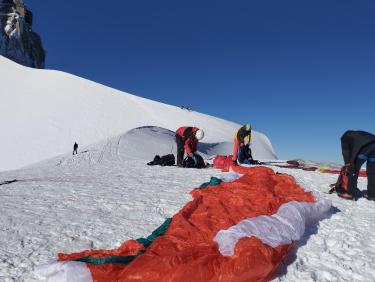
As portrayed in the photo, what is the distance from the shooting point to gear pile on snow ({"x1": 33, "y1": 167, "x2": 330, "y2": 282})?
100 inches

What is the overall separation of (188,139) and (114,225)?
662cm

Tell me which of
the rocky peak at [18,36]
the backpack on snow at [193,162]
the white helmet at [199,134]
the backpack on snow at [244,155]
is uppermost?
the rocky peak at [18,36]

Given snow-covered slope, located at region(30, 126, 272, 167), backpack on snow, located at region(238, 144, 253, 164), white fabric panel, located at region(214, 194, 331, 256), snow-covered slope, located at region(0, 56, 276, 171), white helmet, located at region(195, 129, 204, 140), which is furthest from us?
snow-covered slope, located at region(0, 56, 276, 171)

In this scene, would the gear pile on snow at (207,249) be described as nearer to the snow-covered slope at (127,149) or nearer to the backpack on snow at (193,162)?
the backpack on snow at (193,162)

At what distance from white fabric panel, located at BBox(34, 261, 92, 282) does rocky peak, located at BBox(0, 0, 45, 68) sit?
11175cm

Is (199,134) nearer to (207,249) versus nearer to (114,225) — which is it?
(114,225)

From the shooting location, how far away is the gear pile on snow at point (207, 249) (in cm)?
255

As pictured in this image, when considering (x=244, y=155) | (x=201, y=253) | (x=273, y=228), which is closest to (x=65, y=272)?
(x=201, y=253)

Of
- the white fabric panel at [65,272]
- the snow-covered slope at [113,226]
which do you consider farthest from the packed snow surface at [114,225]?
the white fabric panel at [65,272]

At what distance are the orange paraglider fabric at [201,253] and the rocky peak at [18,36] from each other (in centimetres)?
11102

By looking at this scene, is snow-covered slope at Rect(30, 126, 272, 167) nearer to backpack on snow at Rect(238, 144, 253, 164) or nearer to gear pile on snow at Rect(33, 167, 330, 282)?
backpack on snow at Rect(238, 144, 253, 164)

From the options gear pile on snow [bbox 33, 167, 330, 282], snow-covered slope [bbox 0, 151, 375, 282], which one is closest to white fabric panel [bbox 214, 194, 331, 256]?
gear pile on snow [bbox 33, 167, 330, 282]

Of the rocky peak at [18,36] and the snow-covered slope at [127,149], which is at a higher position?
the rocky peak at [18,36]

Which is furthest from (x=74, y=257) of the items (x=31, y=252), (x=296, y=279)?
(x=296, y=279)
